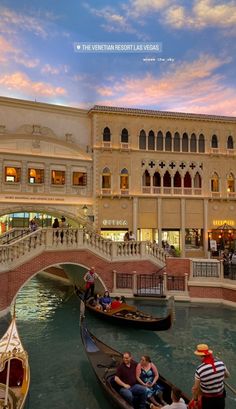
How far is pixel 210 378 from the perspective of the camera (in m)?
4.00

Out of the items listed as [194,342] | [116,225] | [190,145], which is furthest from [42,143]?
[194,342]

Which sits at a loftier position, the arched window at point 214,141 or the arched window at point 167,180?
the arched window at point 214,141

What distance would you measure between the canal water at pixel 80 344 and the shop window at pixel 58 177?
8.01 m

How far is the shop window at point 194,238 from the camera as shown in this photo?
74.3 feet

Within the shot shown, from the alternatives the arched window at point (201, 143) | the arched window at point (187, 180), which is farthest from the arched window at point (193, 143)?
the arched window at point (187, 180)

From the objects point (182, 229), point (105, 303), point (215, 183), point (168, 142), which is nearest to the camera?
point (105, 303)

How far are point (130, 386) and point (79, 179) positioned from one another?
16276mm

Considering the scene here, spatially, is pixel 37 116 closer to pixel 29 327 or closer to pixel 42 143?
pixel 42 143

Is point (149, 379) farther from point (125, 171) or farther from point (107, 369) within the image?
point (125, 171)

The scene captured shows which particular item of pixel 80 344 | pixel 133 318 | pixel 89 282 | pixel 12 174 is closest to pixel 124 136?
pixel 12 174

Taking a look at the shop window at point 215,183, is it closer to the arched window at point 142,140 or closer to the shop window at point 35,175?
the arched window at point 142,140

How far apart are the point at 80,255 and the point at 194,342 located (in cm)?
559

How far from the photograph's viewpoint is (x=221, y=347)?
884cm

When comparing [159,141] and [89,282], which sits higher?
[159,141]
